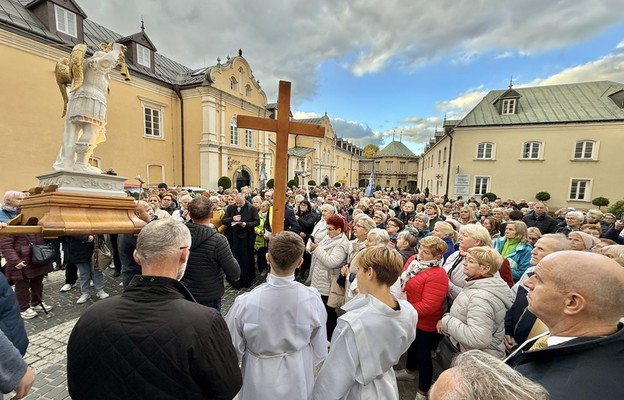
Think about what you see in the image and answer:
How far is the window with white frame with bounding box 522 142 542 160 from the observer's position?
21528 mm

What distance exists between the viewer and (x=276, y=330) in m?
1.98

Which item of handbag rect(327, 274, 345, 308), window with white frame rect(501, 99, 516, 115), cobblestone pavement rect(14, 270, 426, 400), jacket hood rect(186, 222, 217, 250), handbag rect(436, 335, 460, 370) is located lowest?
cobblestone pavement rect(14, 270, 426, 400)

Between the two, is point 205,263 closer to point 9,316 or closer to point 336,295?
point 9,316

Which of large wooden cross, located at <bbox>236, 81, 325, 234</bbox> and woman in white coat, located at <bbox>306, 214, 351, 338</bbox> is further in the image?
woman in white coat, located at <bbox>306, 214, 351, 338</bbox>

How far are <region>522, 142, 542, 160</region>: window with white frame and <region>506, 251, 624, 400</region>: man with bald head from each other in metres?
25.8

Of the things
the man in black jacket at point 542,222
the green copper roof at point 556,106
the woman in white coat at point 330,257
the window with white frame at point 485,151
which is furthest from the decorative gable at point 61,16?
the window with white frame at point 485,151

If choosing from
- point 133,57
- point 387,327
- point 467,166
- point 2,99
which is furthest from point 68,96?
point 467,166

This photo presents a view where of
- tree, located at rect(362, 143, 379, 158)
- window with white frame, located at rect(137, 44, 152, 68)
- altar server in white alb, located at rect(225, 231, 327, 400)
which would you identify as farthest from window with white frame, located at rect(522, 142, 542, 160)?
tree, located at rect(362, 143, 379, 158)

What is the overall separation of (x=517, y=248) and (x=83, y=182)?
5.72 m

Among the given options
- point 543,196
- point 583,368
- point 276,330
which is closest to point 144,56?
point 276,330

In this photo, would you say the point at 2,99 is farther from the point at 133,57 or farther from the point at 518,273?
the point at 518,273

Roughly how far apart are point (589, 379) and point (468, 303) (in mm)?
1465

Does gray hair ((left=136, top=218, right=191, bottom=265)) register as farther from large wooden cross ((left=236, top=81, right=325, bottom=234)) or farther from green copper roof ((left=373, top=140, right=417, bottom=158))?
green copper roof ((left=373, top=140, right=417, bottom=158))

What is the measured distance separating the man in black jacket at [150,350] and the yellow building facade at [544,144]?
2200 centimetres
